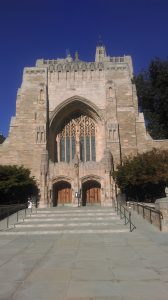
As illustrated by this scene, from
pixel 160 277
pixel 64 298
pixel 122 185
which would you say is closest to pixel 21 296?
pixel 64 298

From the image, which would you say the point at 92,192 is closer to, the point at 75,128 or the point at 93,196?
the point at 93,196

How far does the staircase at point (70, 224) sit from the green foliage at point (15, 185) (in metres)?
5.47

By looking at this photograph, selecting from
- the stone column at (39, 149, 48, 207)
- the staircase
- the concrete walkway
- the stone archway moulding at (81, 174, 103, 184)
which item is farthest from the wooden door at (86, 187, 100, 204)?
the concrete walkway

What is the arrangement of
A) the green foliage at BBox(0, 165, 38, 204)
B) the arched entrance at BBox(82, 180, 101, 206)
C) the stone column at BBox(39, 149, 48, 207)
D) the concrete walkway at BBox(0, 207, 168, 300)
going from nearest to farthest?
1. the concrete walkway at BBox(0, 207, 168, 300)
2. the green foliage at BBox(0, 165, 38, 204)
3. the stone column at BBox(39, 149, 48, 207)
4. the arched entrance at BBox(82, 180, 101, 206)

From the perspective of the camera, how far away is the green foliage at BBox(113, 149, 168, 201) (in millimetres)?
23250

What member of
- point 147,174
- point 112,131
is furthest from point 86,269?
point 112,131

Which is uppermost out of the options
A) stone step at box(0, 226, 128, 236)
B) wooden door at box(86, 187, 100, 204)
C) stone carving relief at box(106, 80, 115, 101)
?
stone carving relief at box(106, 80, 115, 101)

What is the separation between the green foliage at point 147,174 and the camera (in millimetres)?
23250

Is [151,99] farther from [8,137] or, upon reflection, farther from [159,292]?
[159,292]

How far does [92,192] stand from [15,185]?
7984 millimetres

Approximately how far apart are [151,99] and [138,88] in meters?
1.98

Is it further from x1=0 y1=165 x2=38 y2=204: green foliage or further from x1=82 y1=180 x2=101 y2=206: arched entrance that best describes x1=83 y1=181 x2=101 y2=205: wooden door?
x1=0 y1=165 x2=38 y2=204: green foliage

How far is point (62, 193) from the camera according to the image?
99.9 ft

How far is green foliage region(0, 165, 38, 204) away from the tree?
1381 cm
